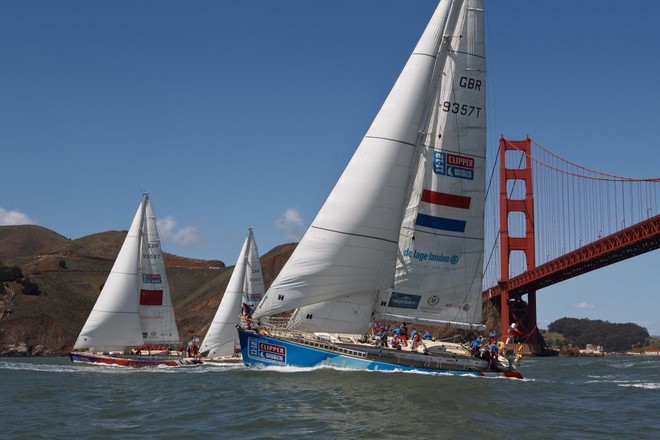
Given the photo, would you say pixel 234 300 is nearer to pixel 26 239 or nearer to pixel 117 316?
pixel 117 316

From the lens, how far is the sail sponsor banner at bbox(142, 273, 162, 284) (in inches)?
1217

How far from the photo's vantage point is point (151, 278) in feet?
102

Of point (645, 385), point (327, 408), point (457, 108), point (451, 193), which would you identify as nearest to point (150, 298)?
point (451, 193)

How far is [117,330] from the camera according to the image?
29.3 meters

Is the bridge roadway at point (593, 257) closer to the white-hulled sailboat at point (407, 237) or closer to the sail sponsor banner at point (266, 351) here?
the white-hulled sailboat at point (407, 237)

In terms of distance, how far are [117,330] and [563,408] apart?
1934 cm

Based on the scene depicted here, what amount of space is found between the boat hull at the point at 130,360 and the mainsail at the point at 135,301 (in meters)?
0.37

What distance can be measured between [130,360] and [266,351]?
1055cm

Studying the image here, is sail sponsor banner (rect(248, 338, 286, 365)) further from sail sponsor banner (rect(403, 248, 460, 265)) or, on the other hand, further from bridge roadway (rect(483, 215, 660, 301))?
bridge roadway (rect(483, 215, 660, 301))

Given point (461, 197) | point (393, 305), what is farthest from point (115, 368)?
point (461, 197)

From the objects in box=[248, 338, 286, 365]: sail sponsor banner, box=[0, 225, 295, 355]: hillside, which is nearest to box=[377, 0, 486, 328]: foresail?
box=[248, 338, 286, 365]: sail sponsor banner

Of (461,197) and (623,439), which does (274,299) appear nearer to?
(461,197)

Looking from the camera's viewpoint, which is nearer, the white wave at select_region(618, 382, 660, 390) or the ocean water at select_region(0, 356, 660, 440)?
the ocean water at select_region(0, 356, 660, 440)

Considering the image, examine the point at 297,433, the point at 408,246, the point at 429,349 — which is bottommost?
the point at 297,433
